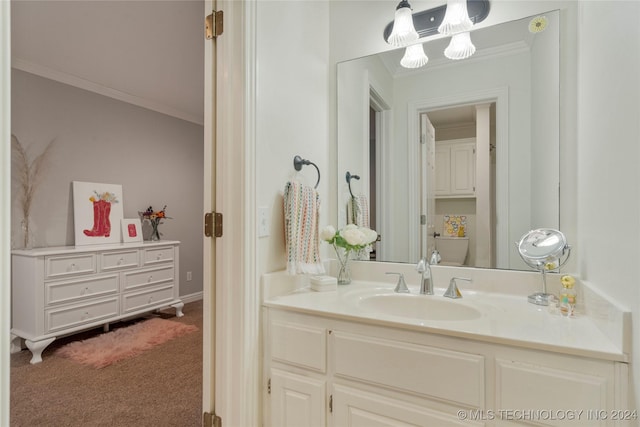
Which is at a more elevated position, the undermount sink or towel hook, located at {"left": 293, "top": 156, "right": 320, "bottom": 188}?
towel hook, located at {"left": 293, "top": 156, "right": 320, "bottom": 188}

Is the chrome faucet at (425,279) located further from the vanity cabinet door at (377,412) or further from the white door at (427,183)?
the vanity cabinet door at (377,412)

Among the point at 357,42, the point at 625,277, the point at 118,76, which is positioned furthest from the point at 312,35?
the point at 118,76

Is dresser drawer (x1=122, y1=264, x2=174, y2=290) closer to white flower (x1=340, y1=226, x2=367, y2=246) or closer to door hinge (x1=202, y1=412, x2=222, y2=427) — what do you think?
door hinge (x1=202, y1=412, x2=222, y2=427)

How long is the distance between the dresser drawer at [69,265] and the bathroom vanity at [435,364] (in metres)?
2.33

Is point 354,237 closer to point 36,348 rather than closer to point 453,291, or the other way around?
point 453,291

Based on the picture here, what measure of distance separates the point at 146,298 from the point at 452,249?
3095mm

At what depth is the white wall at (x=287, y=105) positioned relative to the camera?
1.38 metres

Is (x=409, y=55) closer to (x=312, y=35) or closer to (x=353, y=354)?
(x=312, y=35)

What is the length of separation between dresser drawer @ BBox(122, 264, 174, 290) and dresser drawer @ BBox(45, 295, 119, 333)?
0.19m

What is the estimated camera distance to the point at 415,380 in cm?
106

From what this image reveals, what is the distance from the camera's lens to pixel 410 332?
1083 mm

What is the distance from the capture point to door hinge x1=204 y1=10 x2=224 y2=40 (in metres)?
1.34
